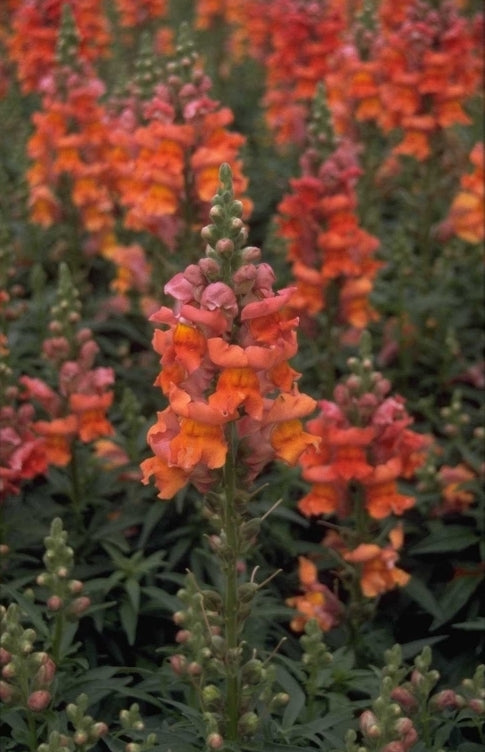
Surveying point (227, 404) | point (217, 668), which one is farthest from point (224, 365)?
point (217, 668)

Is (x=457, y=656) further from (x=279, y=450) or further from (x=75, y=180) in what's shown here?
(x=75, y=180)

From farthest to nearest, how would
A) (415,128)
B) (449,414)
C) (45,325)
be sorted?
1. (415,128)
2. (45,325)
3. (449,414)

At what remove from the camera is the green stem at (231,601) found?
270 cm

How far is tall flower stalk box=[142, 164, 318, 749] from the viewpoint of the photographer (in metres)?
2.54

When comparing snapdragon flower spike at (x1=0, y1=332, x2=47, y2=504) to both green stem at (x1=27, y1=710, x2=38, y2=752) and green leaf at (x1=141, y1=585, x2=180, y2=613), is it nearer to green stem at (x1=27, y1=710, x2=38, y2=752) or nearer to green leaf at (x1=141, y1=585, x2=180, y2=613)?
green leaf at (x1=141, y1=585, x2=180, y2=613)

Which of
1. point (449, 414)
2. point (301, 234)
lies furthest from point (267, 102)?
point (449, 414)

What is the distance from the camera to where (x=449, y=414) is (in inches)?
184

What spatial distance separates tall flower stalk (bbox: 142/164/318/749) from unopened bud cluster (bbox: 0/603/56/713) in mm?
432

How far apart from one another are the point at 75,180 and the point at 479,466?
2.79 metres

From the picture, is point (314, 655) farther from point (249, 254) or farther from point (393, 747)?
point (249, 254)

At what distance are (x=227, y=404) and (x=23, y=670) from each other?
94 cm

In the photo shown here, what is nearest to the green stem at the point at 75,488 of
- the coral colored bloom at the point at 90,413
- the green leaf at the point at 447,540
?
the coral colored bloom at the point at 90,413

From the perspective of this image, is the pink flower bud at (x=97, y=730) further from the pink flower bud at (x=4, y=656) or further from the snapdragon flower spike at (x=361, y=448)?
the snapdragon flower spike at (x=361, y=448)

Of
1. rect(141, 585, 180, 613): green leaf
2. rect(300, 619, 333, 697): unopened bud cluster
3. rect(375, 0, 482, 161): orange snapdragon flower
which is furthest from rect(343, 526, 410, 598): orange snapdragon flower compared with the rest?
rect(375, 0, 482, 161): orange snapdragon flower
